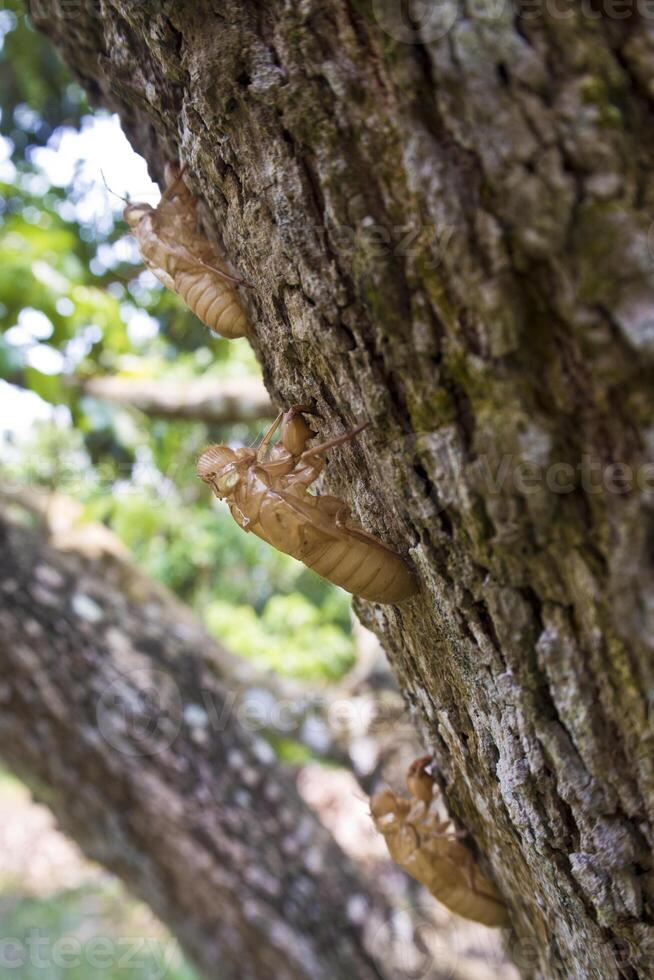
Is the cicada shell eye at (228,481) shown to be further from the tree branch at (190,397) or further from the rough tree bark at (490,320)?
the tree branch at (190,397)

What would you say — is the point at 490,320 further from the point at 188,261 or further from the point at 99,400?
the point at 99,400

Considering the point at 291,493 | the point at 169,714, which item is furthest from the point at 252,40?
the point at 169,714

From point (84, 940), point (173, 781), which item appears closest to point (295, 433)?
point (173, 781)

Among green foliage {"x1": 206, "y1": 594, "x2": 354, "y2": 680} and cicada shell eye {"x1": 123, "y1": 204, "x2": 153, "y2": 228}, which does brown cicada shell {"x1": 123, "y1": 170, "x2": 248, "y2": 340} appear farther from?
green foliage {"x1": 206, "y1": 594, "x2": 354, "y2": 680}

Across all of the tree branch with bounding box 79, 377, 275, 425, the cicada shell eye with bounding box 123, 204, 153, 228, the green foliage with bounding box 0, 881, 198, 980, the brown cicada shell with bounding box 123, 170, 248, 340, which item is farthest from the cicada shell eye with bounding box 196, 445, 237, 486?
the green foliage with bounding box 0, 881, 198, 980

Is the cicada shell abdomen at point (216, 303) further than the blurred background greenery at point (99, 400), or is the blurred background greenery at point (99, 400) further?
the blurred background greenery at point (99, 400)

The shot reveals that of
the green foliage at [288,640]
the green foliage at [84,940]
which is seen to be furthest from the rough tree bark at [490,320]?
the green foliage at [84,940]
